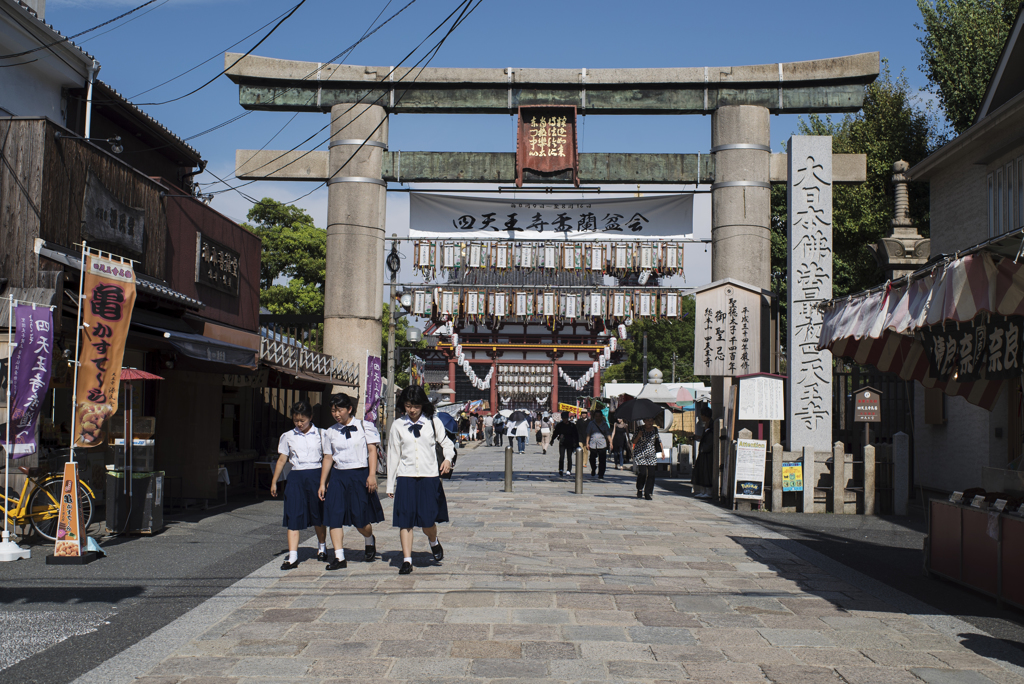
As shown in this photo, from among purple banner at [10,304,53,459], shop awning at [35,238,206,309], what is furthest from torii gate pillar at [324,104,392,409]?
purple banner at [10,304,53,459]

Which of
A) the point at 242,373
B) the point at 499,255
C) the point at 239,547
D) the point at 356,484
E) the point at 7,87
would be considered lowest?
the point at 239,547

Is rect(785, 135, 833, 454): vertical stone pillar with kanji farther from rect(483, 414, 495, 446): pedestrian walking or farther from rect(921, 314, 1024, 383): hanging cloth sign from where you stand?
rect(483, 414, 495, 446): pedestrian walking

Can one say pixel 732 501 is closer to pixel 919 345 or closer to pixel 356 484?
pixel 919 345

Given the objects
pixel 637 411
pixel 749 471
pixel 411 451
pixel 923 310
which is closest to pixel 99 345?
pixel 411 451

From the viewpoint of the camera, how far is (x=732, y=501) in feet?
46.3

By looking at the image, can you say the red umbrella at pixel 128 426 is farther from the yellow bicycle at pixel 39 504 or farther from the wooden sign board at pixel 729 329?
the wooden sign board at pixel 729 329

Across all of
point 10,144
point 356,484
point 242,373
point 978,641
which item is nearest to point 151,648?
point 356,484

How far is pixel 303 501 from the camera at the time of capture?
26.7ft

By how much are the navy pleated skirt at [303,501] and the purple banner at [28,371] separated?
264 cm

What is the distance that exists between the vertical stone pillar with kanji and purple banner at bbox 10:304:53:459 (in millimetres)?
10763

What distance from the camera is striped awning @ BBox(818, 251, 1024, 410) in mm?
6098

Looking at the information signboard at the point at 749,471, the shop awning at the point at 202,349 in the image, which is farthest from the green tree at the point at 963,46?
the shop awning at the point at 202,349

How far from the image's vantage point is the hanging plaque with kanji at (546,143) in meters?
16.2

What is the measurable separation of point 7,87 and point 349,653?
42.5ft
